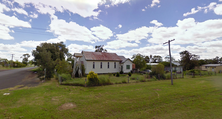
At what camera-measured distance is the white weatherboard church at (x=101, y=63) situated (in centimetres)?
2327

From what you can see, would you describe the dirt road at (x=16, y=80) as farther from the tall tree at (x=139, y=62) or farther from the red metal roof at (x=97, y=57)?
the tall tree at (x=139, y=62)

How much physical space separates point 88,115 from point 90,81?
739cm

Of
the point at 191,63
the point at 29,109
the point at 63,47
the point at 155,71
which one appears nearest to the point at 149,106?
the point at 29,109

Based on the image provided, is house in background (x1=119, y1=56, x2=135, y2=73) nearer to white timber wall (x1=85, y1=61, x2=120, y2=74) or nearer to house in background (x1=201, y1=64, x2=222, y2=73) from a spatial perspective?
white timber wall (x1=85, y1=61, x2=120, y2=74)

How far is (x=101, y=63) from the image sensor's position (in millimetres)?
24859

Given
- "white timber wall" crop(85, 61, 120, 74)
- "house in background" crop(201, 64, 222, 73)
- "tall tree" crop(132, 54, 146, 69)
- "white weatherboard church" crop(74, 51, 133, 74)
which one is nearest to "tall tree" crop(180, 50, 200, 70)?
"house in background" crop(201, 64, 222, 73)

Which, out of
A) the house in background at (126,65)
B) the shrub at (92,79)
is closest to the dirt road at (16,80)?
the shrub at (92,79)

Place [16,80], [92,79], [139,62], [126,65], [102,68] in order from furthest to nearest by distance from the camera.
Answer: [139,62], [126,65], [102,68], [16,80], [92,79]

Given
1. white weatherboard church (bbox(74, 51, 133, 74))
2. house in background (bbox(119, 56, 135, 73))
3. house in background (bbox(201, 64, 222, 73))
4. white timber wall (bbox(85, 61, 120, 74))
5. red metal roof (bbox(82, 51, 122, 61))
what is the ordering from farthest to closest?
house in background (bbox(201, 64, 222, 73))
house in background (bbox(119, 56, 135, 73))
red metal roof (bbox(82, 51, 122, 61))
white weatherboard church (bbox(74, 51, 133, 74))
white timber wall (bbox(85, 61, 120, 74))

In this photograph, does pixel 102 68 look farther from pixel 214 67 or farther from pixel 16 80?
pixel 214 67

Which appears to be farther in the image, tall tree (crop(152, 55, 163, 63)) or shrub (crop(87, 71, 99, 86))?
tall tree (crop(152, 55, 163, 63))

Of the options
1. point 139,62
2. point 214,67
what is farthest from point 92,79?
point 214,67

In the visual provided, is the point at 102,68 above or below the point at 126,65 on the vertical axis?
below

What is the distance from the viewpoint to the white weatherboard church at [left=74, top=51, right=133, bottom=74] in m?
23.3
